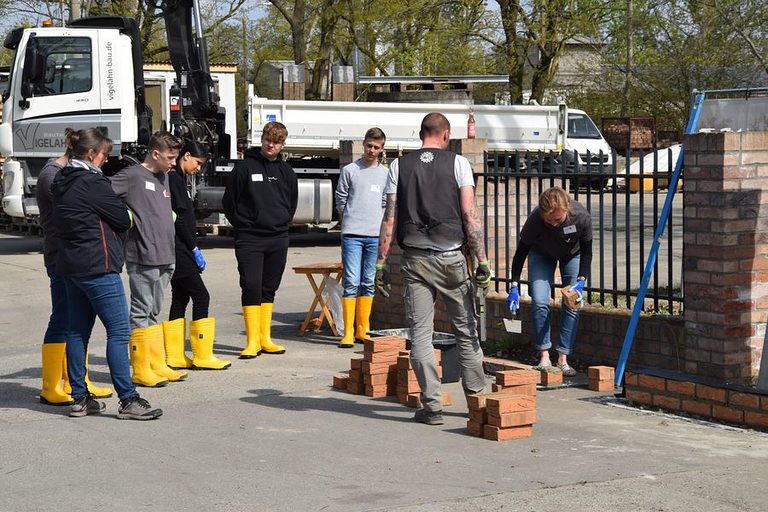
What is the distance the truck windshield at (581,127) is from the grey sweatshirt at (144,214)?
22.4 m

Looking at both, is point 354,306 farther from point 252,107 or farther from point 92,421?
point 252,107

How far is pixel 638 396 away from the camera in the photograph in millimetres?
7836

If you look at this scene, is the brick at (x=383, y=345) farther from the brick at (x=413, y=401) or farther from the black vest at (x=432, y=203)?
the black vest at (x=432, y=203)

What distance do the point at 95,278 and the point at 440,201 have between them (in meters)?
2.23

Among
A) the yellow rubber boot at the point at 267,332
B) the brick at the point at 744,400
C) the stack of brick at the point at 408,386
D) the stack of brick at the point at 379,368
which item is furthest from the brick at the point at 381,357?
the brick at the point at 744,400

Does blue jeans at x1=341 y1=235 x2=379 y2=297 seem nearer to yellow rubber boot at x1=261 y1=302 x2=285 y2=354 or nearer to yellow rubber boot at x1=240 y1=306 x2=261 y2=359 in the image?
yellow rubber boot at x1=261 y1=302 x2=285 y2=354

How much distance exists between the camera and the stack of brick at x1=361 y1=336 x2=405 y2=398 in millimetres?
8234

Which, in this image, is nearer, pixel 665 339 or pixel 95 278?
pixel 95 278

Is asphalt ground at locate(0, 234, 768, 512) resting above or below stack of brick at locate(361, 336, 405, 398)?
below

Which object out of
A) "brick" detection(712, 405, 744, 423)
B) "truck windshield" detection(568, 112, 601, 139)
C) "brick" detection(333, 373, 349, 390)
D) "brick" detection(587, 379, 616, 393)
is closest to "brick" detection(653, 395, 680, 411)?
"brick" detection(712, 405, 744, 423)

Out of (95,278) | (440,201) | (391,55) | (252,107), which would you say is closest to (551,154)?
(440,201)

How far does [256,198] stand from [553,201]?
2.71 metres

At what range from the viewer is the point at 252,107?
19047 millimetres

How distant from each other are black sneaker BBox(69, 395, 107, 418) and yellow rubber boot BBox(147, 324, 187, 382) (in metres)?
1.07
